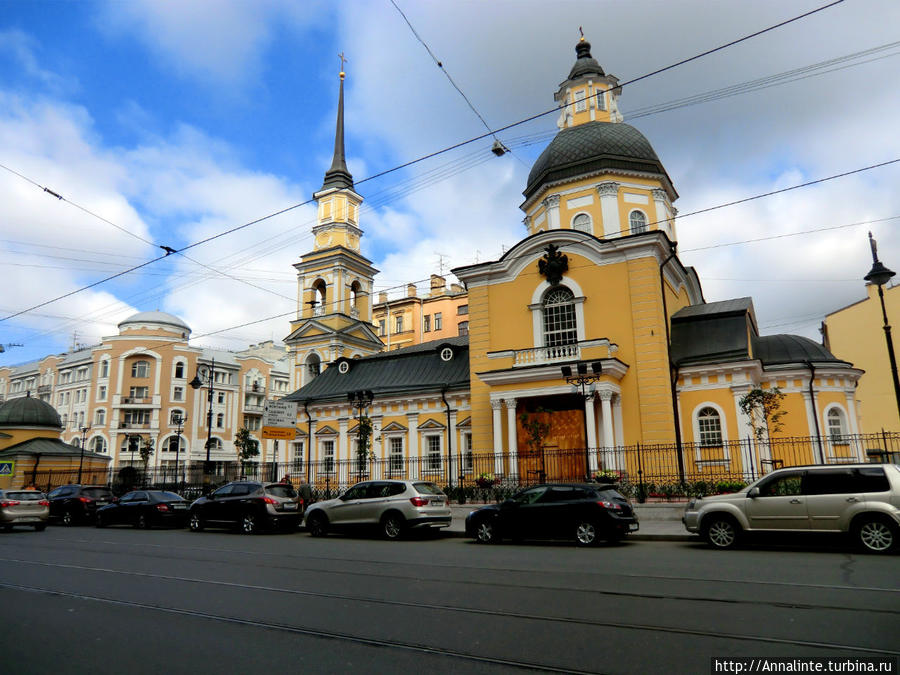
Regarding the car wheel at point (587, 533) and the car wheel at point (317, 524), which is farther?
the car wheel at point (317, 524)

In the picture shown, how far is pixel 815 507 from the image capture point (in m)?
11.3

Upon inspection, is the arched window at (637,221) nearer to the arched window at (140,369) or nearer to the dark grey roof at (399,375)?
the dark grey roof at (399,375)

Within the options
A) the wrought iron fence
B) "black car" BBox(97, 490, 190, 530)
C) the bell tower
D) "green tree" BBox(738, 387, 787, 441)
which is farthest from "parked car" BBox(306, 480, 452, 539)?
the bell tower

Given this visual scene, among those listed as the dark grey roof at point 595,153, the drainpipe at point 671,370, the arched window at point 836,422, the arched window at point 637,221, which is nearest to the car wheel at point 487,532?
the drainpipe at point 671,370

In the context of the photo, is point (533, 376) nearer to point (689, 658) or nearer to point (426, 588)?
point (426, 588)

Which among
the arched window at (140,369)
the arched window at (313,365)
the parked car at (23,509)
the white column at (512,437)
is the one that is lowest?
the parked car at (23,509)

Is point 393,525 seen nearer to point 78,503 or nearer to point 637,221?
point 78,503

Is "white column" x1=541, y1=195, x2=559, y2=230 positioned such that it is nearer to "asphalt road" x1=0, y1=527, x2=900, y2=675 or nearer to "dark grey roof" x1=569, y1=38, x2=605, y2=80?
"dark grey roof" x1=569, y1=38, x2=605, y2=80

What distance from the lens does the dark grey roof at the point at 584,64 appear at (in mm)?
35812

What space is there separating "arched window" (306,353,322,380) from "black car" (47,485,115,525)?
22937 millimetres

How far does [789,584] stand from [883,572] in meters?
1.91

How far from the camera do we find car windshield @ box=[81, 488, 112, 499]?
78.2ft

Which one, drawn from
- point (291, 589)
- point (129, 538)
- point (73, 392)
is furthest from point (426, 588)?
point (73, 392)

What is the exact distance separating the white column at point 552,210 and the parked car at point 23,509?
2467cm
